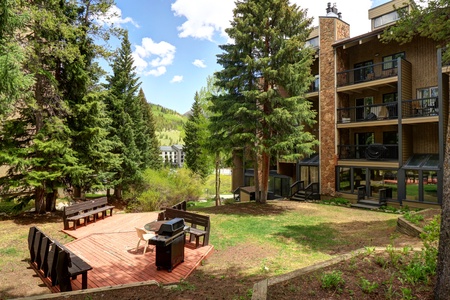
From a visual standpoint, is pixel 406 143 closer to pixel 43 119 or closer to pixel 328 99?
pixel 328 99

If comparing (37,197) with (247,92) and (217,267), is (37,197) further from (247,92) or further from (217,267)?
(247,92)

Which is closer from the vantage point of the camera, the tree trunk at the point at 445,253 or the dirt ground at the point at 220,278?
the tree trunk at the point at 445,253

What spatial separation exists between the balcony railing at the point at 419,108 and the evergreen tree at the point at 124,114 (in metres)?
20.6

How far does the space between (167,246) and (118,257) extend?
78.5 inches

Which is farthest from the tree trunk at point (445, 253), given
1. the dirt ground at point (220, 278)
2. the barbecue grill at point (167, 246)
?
the barbecue grill at point (167, 246)

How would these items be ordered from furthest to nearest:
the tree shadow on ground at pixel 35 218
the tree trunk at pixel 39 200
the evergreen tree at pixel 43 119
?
the tree trunk at pixel 39 200 → the tree shadow on ground at pixel 35 218 → the evergreen tree at pixel 43 119

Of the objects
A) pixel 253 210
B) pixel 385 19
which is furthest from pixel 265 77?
pixel 385 19

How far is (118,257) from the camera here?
7.54 meters

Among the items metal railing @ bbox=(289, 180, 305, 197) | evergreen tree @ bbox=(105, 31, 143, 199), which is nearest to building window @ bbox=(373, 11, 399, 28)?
metal railing @ bbox=(289, 180, 305, 197)

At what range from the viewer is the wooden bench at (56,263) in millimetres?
5332

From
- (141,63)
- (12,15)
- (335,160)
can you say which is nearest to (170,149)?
(141,63)

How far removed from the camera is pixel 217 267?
698cm

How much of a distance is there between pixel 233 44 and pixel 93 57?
748 centimetres

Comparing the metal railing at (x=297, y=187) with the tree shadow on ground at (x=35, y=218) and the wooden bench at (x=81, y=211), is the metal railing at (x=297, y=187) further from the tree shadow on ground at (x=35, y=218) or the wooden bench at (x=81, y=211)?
the tree shadow on ground at (x=35, y=218)
